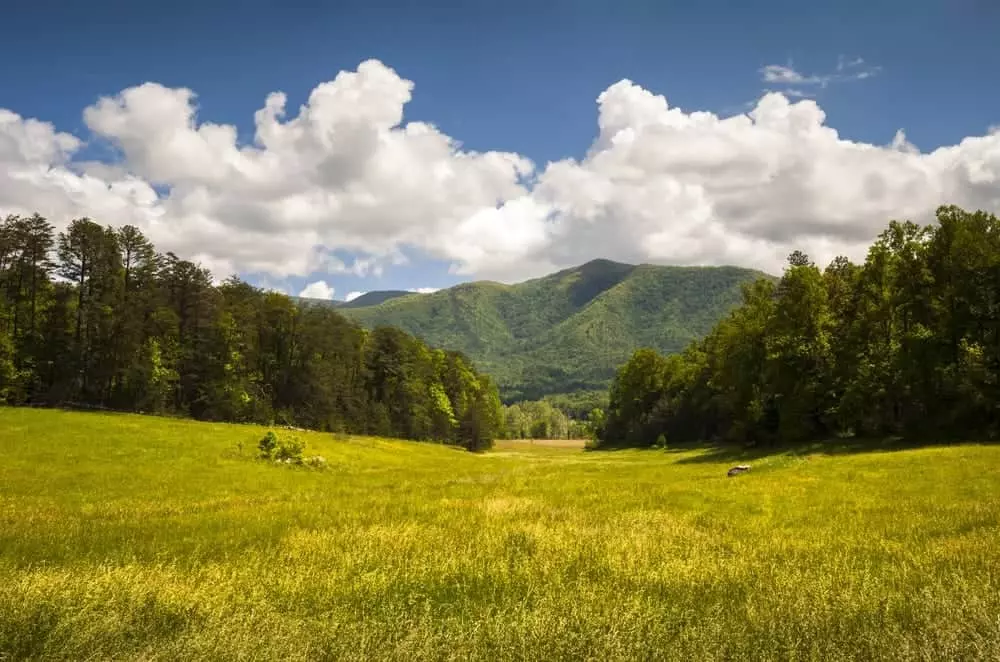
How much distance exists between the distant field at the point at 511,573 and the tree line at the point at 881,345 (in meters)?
22.9

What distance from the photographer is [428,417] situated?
4028 inches

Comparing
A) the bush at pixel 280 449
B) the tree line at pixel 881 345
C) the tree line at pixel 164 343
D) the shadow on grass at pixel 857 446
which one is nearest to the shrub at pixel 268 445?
the bush at pixel 280 449

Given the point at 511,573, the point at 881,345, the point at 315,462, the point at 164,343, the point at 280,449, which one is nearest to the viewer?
the point at 511,573

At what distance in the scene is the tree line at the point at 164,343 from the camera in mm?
59031

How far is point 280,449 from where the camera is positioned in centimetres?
4316

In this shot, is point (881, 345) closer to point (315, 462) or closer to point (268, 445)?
point (315, 462)

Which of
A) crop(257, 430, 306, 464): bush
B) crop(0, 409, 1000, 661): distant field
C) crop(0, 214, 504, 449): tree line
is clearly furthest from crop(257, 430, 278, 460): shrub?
crop(0, 214, 504, 449): tree line

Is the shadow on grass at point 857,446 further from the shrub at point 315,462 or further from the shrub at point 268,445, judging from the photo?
the shrub at point 268,445

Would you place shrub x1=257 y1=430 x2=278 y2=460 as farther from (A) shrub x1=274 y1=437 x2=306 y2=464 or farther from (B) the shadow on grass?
(B) the shadow on grass

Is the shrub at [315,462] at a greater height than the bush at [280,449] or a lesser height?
lesser

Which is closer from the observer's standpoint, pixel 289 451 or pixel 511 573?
pixel 511 573

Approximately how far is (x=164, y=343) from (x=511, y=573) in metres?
68.0

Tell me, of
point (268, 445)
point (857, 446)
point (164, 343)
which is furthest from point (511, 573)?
point (164, 343)

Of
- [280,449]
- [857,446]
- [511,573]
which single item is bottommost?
[857,446]
